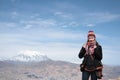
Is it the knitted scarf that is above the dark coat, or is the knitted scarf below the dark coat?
above

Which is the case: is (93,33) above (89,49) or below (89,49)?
above

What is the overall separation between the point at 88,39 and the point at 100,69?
146 centimetres

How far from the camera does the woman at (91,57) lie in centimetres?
1012

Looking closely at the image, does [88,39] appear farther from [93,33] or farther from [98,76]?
[98,76]

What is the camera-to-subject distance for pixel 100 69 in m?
9.95

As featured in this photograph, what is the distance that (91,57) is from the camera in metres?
10.2

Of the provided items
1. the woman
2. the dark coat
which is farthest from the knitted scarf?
the dark coat

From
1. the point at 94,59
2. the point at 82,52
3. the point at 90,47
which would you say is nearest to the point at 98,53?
the point at 94,59

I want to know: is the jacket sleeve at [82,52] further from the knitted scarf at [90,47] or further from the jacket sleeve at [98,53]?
the jacket sleeve at [98,53]

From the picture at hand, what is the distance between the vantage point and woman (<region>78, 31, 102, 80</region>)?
10125mm

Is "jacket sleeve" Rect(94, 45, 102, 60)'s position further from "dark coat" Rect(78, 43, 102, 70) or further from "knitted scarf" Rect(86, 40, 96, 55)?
"knitted scarf" Rect(86, 40, 96, 55)

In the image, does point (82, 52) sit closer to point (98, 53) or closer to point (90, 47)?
point (90, 47)

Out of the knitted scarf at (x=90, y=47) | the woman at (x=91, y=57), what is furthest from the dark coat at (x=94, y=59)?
the knitted scarf at (x=90, y=47)

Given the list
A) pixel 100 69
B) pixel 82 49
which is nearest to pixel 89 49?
pixel 82 49
